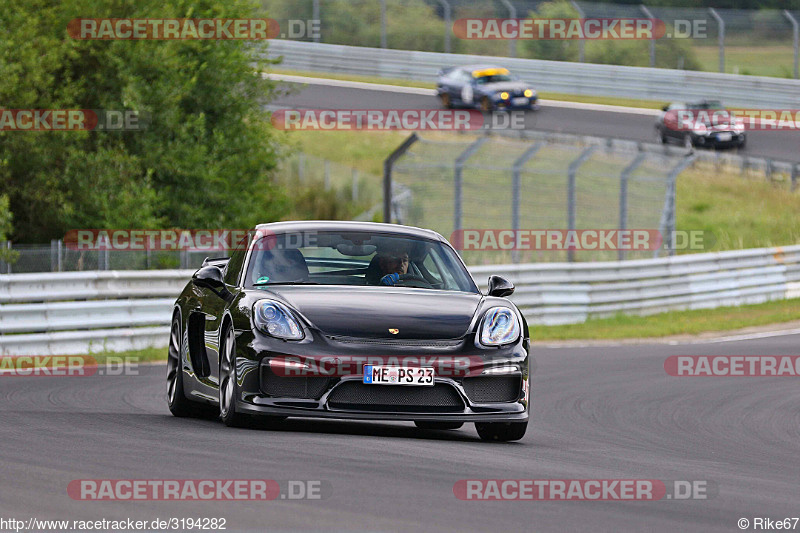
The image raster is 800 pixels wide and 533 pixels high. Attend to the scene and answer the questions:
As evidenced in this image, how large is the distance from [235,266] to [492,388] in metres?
2.12

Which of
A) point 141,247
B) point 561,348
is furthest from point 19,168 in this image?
point 561,348

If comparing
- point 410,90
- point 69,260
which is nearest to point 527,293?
point 69,260

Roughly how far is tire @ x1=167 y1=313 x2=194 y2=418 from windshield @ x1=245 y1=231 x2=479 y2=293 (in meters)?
1.12

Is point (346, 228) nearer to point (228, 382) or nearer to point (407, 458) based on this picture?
point (228, 382)

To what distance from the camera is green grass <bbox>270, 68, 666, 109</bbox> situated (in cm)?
4575

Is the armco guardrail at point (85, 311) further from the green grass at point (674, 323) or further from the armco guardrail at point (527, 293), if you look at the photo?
the green grass at point (674, 323)

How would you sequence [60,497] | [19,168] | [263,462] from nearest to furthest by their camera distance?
[60,497] < [263,462] < [19,168]

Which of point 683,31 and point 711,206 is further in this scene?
point 683,31

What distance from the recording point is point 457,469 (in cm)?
706

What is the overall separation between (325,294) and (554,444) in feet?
5.47

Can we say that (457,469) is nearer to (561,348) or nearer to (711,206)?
(561,348)

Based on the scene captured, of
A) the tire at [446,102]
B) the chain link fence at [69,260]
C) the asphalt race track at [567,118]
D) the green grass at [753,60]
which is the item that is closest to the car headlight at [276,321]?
the chain link fence at [69,260]

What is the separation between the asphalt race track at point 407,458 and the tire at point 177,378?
0.13 meters

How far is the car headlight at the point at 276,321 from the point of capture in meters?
8.36
